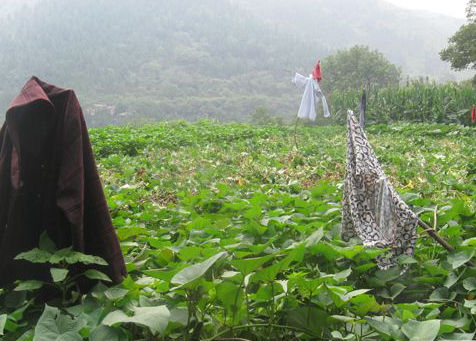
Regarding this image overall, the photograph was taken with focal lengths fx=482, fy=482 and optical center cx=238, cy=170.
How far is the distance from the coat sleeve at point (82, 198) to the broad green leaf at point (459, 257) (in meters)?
1.46

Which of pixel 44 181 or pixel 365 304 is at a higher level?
pixel 44 181

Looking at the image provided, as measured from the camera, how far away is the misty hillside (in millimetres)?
78938

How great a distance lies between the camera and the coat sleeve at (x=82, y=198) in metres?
1.91

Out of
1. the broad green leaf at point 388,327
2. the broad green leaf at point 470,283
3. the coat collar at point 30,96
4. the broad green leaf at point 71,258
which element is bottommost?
the broad green leaf at point 470,283

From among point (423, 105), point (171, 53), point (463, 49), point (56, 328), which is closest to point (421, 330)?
point (56, 328)

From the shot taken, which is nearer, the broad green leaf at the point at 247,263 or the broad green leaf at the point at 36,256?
the broad green leaf at the point at 247,263

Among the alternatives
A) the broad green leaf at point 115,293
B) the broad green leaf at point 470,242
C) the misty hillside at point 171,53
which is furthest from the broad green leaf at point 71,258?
the misty hillside at point 171,53

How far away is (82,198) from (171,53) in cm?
11346

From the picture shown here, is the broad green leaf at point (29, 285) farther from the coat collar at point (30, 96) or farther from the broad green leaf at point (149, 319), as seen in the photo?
the coat collar at point (30, 96)

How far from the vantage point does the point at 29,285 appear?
1854 millimetres

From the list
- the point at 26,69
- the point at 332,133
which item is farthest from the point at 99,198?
the point at 26,69

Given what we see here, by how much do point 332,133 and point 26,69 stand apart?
83875mm

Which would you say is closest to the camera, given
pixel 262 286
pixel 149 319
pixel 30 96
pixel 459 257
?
pixel 149 319

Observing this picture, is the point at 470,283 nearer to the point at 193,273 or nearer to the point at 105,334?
the point at 193,273
